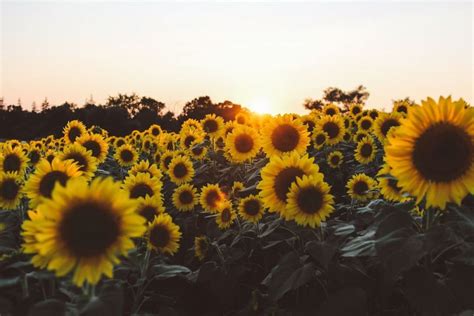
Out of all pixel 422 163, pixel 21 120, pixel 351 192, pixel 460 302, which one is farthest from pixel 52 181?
pixel 21 120

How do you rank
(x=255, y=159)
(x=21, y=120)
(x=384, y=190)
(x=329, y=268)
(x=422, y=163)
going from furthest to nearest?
1. (x=21, y=120)
2. (x=255, y=159)
3. (x=384, y=190)
4. (x=329, y=268)
5. (x=422, y=163)

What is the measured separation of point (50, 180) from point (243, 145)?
3850mm

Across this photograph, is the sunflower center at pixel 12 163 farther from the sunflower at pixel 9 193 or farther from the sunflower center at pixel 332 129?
the sunflower center at pixel 332 129

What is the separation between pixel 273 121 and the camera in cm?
577

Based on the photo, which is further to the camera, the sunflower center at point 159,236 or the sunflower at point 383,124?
the sunflower at point 383,124

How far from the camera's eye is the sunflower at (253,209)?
4.84 metres

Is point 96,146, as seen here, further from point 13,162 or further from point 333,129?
point 333,129

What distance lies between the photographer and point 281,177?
157 inches

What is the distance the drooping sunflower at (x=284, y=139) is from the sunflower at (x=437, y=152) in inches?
101

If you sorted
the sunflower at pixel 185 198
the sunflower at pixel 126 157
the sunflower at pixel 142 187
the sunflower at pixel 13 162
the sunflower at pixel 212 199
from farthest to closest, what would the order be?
1. the sunflower at pixel 126 157
2. the sunflower at pixel 185 198
3. the sunflower at pixel 212 199
4. the sunflower at pixel 13 162
5. the sunflower at pixel 142 187

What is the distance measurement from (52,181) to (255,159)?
502cm

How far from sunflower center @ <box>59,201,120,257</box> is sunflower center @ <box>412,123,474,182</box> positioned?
1.82 m

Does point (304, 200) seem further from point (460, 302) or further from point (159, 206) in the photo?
point (159, 206)

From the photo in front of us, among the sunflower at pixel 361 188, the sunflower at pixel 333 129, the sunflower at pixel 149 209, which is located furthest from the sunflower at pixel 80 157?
the sunflower at pixel 333 129
